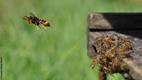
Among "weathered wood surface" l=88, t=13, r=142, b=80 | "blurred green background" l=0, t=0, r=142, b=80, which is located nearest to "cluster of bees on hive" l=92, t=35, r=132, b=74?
"blurred green background" l=0, t=0, r=142, b=80

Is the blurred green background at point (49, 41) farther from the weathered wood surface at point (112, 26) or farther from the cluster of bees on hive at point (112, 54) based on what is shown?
the weathered wood surface at point (112, 26)

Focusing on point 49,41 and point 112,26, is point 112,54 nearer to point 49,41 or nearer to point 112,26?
point 112,26

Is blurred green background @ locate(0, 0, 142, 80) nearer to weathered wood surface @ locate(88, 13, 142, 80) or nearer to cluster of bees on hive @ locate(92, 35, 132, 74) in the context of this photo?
cluster of bees on hive @ locate(92, 35, 132, 74)

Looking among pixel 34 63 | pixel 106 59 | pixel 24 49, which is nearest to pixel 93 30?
pixel 106 59

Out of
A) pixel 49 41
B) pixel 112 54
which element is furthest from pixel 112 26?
pixel 49 41

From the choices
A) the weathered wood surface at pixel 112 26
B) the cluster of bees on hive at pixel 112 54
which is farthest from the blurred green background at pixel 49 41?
the weathered wood surface at pixel 112 26
